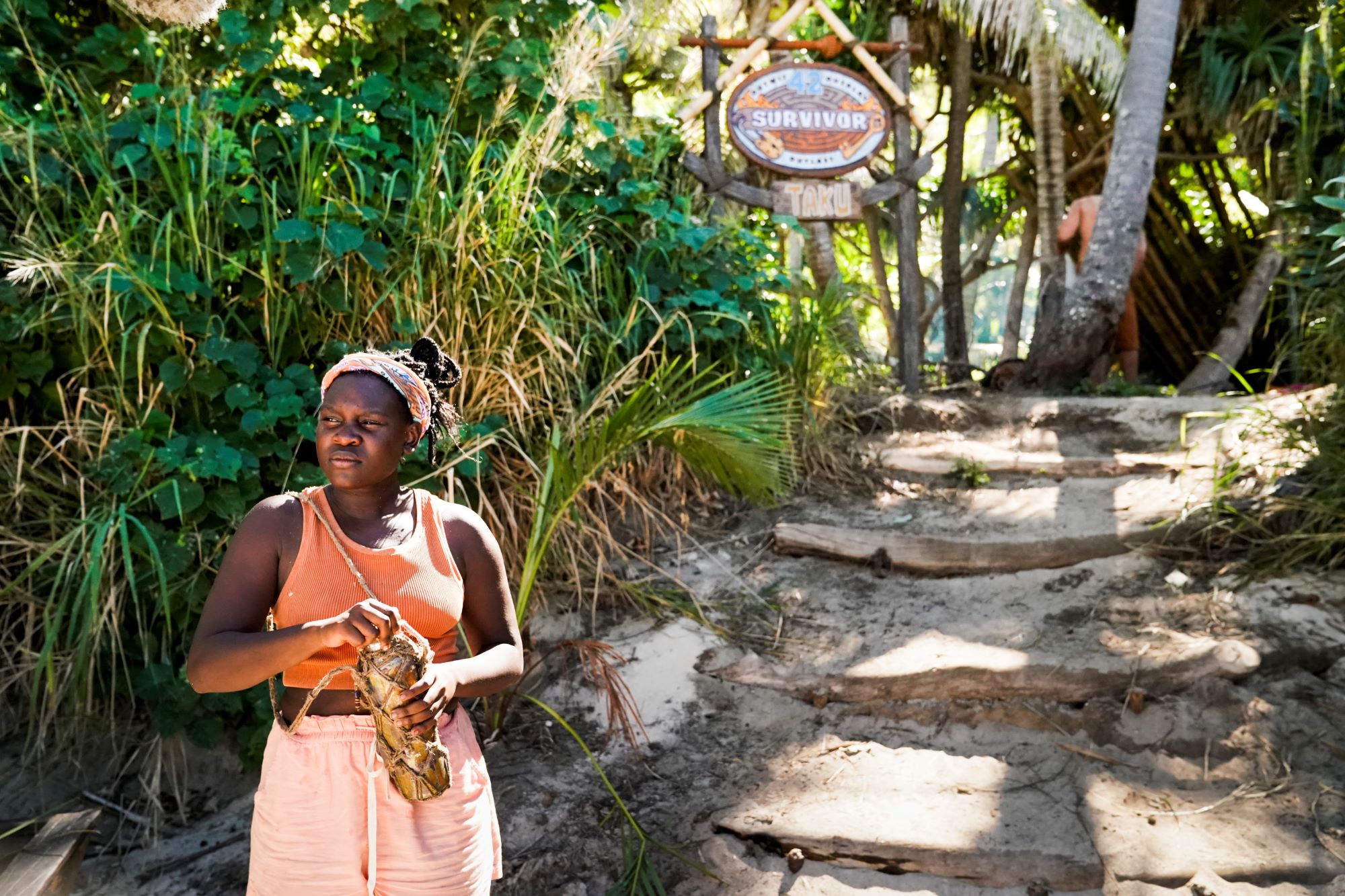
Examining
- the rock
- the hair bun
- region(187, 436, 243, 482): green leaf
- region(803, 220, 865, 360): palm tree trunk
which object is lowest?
the rock

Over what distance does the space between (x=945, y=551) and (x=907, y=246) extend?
305 cm

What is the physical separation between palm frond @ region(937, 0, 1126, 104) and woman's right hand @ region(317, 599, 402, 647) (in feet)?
24.5

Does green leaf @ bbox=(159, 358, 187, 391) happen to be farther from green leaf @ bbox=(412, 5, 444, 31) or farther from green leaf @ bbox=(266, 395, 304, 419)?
green leaf @ bbox=(412, 5, 444, 31)

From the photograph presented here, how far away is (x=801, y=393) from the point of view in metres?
5.01

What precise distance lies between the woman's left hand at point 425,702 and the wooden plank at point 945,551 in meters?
2.93

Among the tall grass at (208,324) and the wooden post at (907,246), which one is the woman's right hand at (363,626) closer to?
the tall grass at (208,324)

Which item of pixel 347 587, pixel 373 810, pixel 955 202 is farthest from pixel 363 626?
pixel 955 202

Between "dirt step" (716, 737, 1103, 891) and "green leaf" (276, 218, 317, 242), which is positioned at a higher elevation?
"green leaf" (276, 218, 317, 242)

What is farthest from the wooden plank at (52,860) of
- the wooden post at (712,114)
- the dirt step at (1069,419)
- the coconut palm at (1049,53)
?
the coconut palm at (1049,53)

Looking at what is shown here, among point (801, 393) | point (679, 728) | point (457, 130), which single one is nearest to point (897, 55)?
point (801, 393)

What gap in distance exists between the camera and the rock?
2.73 m

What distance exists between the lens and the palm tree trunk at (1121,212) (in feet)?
21.1

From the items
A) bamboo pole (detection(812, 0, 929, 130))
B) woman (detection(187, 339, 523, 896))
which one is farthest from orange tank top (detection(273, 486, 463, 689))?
bamboo pole (detection(812, 0, 929, 130))

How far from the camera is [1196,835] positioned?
2885mm
